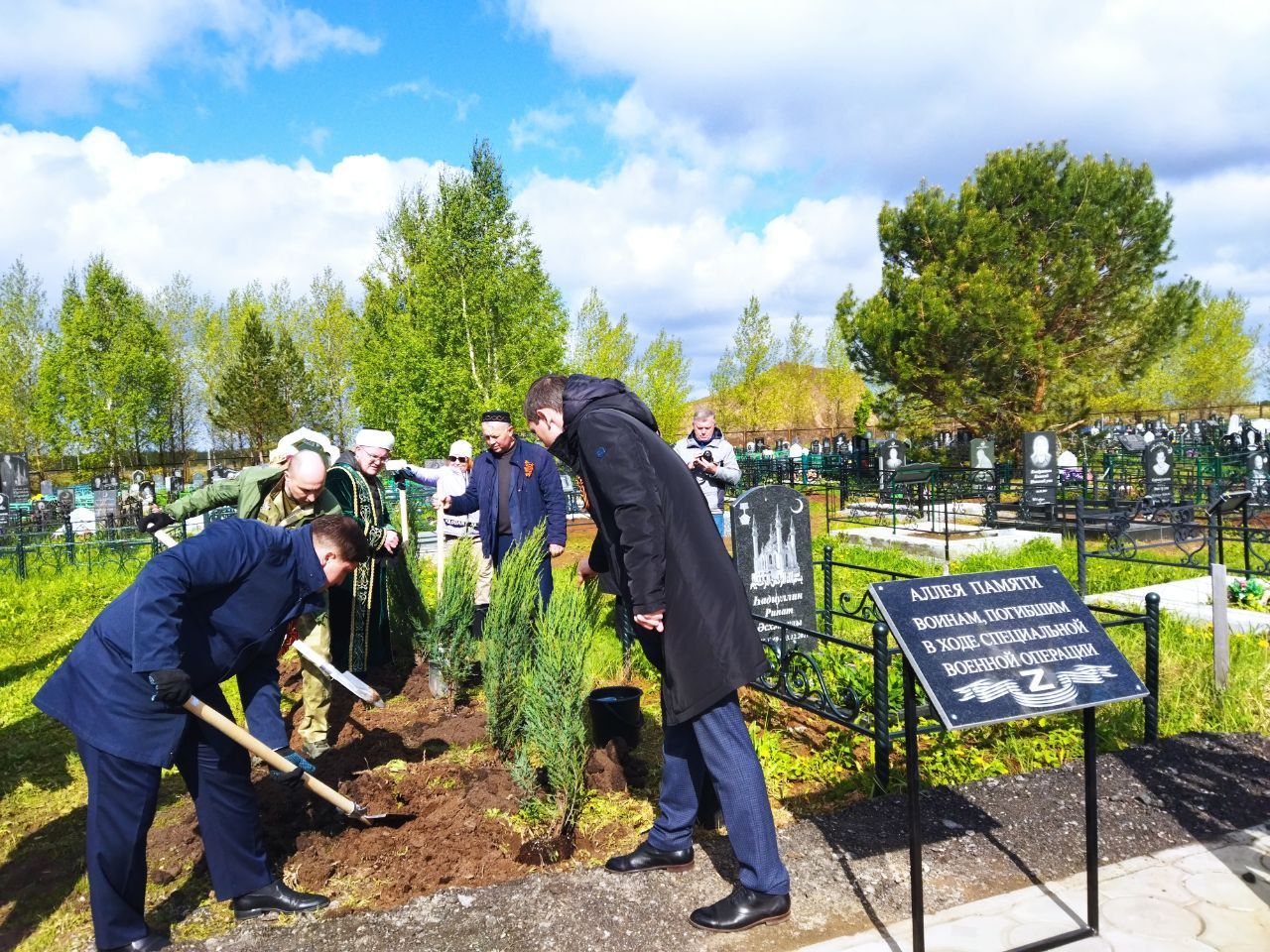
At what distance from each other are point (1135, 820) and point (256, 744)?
10.7 ft

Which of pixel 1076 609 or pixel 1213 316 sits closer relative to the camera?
pixel 1076 609

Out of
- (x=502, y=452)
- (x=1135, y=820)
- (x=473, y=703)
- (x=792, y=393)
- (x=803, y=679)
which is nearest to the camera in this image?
(x=1135, y=820)

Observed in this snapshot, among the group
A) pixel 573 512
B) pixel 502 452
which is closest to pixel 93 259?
pixel 573 512

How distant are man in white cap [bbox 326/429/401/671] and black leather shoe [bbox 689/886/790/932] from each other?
2.87 meters

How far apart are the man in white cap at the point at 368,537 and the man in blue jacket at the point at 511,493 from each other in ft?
2.00

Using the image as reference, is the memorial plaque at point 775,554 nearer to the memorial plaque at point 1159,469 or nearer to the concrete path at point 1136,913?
the concrete path at point 1136,913

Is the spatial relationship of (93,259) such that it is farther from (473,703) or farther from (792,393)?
(473,703)

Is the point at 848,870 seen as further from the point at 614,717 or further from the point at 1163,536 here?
the point at 1163,536

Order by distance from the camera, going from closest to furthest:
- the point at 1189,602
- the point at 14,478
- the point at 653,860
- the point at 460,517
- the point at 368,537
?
the point at 653,860 → the point at 368,537 → the point at 1189,602 → the point at 460,517 → the point at 14,478

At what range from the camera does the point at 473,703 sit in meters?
5.20

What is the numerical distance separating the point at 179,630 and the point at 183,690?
0.19 m

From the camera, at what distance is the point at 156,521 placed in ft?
14.1

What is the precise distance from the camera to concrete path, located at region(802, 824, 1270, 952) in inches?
101

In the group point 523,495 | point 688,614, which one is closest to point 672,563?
point 688,614
